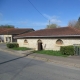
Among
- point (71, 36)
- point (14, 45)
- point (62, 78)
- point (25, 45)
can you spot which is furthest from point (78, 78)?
point (14, 45)

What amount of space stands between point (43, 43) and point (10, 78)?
17931 millimetres

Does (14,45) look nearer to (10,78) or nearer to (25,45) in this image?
(25,45)

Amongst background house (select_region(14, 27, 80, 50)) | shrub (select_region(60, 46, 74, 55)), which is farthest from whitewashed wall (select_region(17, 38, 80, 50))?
shrub (select_region(60, 46, 74, 55))

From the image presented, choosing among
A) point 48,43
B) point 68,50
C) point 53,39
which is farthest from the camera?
point 48,43

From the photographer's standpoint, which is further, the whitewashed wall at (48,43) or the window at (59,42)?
the window at (59,42)

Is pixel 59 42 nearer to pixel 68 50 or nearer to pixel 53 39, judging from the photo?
pixel 53 39

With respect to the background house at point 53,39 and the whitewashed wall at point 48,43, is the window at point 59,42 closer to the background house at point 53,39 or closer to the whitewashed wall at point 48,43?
the background house at point 53,39

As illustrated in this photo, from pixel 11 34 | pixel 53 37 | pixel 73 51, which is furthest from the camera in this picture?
pixel 11 34

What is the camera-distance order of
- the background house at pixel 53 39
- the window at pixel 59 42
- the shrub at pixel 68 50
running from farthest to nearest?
1. the window at pixel 59 42
2. the background house at pixel 53 39
3. the shrub at pixel 68 50

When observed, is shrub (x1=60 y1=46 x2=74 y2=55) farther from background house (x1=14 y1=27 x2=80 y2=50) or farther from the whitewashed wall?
the whitewashed wall

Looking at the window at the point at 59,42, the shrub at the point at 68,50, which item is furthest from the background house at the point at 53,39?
the shrub at the point at 68,50

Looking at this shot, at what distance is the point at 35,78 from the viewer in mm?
8812

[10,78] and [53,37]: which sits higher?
[53,37]

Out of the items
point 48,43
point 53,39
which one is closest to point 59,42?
point 53,39
